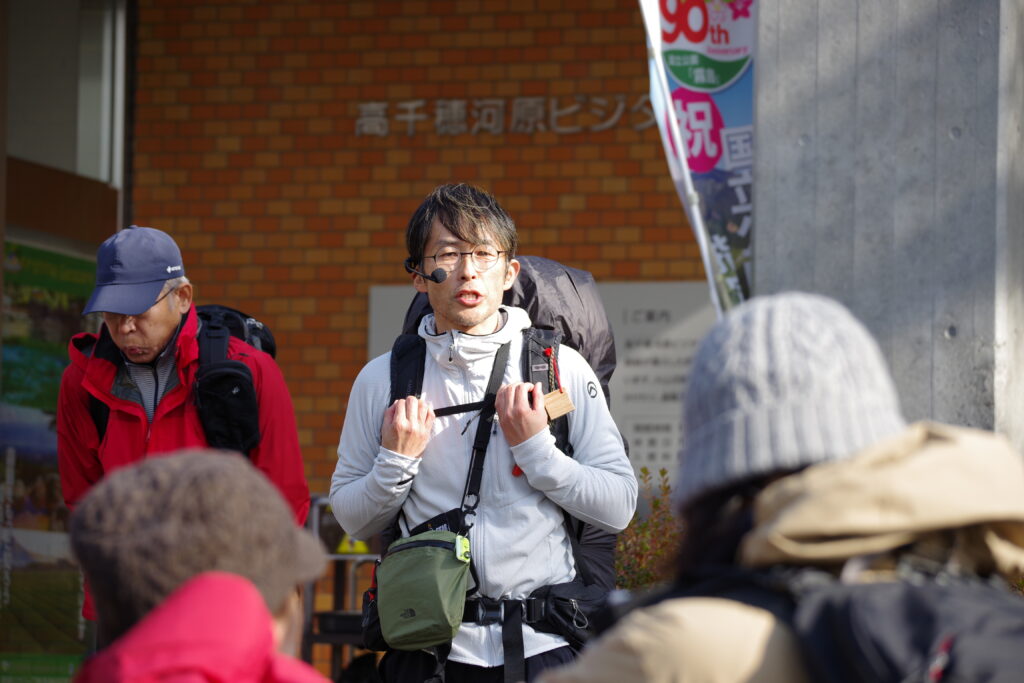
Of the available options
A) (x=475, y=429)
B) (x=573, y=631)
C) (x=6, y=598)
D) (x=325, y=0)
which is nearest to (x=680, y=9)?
(x=475, y=429)

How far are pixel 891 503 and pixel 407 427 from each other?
194cm

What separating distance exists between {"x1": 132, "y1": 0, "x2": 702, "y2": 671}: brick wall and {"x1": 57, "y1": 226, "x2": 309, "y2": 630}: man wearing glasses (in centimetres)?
369

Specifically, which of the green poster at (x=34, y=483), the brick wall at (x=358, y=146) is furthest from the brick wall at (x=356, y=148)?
the green poster at (x=34, y=483)

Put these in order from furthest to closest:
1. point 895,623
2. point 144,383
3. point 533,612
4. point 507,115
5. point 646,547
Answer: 1. point 507,115
2. point 646,547
3. point 144,383
4. point 533,612
5. point 895,623

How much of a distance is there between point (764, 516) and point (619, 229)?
5.95 metres

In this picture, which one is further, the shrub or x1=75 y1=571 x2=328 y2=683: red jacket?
the shrub

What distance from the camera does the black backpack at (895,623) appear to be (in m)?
1.23

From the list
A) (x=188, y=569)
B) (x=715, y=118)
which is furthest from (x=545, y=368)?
(x=188, y=569)

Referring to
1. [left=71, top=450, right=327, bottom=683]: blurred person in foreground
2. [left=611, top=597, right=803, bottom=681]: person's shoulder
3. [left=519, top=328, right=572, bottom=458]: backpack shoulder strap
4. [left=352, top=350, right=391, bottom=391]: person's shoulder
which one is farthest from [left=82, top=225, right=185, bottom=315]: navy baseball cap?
[left=611, top=597, right=803, bottom=681]: person's shoulder

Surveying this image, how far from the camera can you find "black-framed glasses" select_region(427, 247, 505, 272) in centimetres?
340

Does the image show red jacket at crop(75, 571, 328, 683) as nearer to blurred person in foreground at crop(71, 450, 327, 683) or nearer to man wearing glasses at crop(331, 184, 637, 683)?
blurred person in foreground at crop(71, 450, 327, 683)

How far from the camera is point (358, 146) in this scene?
750 centimetres

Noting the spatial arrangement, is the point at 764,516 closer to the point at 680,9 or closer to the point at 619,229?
the point at 680,9

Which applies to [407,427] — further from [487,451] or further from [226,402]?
[226,402]
